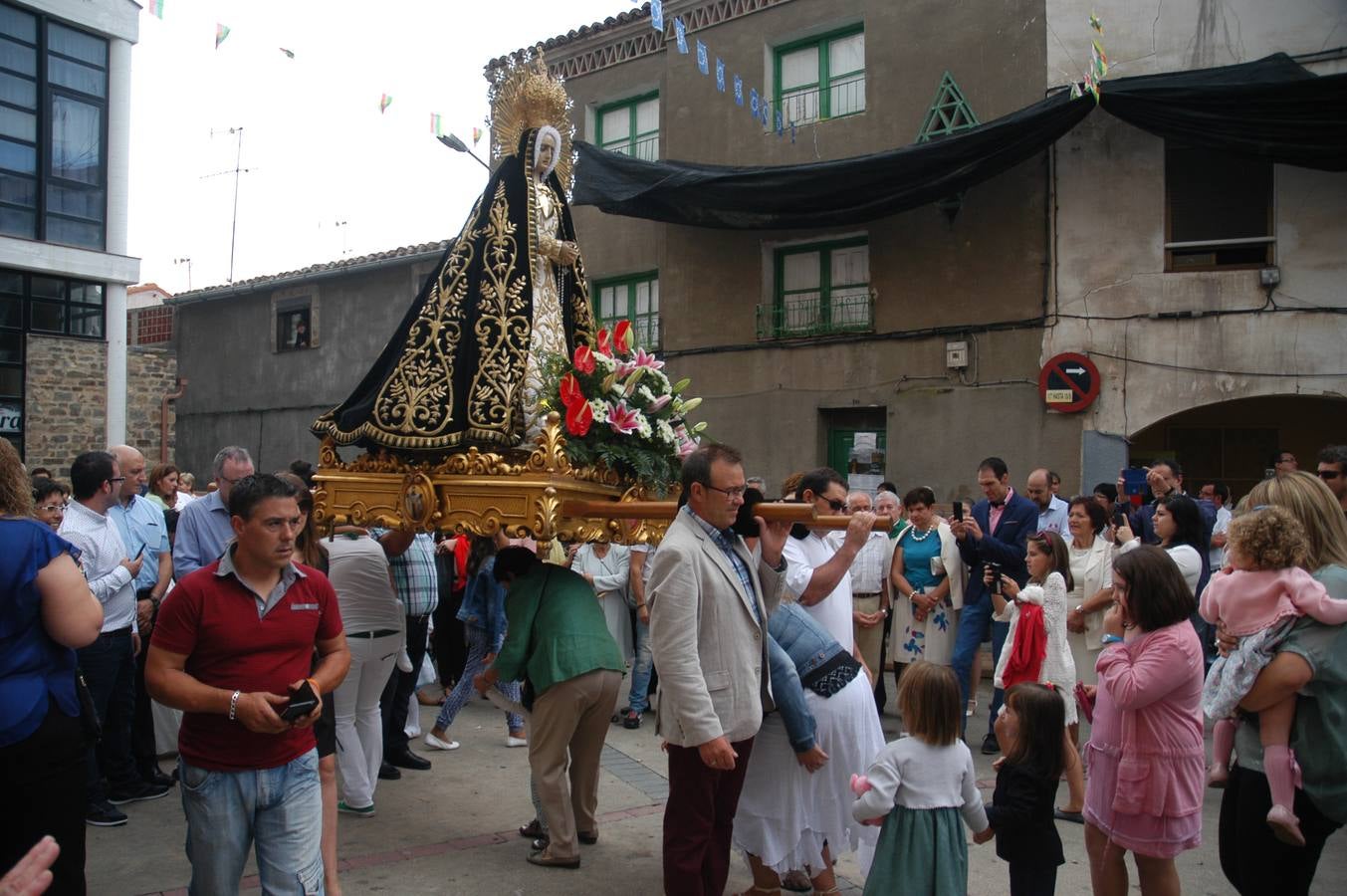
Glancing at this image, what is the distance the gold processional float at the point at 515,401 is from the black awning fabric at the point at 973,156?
29.0 ft

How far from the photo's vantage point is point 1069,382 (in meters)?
13.5

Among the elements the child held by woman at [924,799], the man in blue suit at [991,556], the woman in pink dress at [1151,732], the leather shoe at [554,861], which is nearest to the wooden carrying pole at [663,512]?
the child held by woman at [924,799]

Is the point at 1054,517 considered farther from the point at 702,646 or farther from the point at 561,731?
the point at 702,646

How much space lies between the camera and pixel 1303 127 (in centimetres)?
1163

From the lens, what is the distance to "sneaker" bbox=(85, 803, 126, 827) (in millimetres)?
6113

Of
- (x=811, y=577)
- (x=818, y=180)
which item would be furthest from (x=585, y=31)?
(x=811, y=577)

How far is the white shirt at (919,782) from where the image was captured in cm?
412

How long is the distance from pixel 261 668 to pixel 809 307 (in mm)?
13087

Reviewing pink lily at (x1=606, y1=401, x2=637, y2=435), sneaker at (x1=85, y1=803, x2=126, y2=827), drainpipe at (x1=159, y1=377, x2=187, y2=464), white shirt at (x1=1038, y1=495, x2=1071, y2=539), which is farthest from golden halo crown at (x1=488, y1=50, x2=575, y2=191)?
drainpipe at (x1=159, y1=377, x2=187, y2=464)

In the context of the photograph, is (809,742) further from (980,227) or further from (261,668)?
(980,227)

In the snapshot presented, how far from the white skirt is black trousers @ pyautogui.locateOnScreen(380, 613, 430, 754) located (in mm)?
3058

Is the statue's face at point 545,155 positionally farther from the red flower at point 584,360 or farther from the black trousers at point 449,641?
→ the black trousers at point 449,641

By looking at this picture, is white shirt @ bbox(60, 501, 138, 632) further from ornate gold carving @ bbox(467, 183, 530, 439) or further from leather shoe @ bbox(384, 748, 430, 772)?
ornate gold carving @ bbox(467, 183, 530, 439)

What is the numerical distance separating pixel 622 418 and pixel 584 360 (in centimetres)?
33
